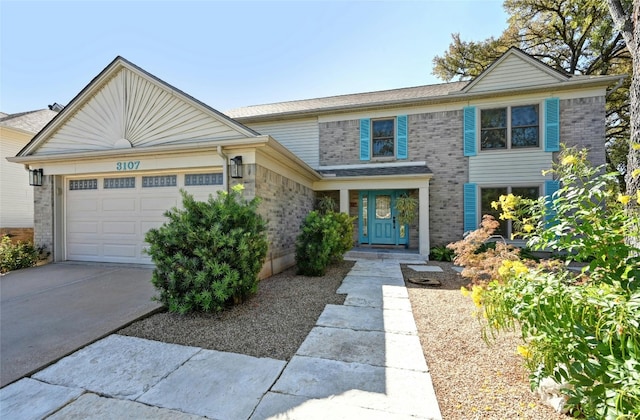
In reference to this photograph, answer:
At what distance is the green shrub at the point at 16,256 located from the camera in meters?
6.78

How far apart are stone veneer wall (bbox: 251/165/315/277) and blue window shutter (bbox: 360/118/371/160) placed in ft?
9.97

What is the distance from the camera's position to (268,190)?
6.37 m

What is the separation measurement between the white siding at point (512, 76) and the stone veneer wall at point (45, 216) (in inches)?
527

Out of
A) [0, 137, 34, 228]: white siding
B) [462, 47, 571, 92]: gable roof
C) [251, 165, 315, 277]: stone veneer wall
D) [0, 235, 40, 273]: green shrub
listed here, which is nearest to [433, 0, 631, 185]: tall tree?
[462, 47, 571, 92]: gable roof

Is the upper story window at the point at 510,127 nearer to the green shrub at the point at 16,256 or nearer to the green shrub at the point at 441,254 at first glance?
the green shrub at the point at 441,254

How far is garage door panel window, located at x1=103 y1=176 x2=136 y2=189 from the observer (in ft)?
23.2

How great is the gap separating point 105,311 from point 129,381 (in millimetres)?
2193

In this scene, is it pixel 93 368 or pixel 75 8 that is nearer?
pixel 93 368

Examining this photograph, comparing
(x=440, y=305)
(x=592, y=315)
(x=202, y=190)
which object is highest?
(x=202, y=190)

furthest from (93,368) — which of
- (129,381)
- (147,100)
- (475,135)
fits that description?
(475,135)

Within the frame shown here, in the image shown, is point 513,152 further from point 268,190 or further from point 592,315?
point 592,315

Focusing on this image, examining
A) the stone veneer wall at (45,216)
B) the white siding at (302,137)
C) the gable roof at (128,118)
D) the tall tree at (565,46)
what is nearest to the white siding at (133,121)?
the gable roof at (128,118)

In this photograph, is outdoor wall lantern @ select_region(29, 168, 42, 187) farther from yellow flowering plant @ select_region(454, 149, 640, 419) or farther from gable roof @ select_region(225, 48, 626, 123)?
yellow flowering plant @ select_region(454, 149, 640, 419)

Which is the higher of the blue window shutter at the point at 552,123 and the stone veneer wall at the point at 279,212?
the blue window shutter at the point at 552,123
